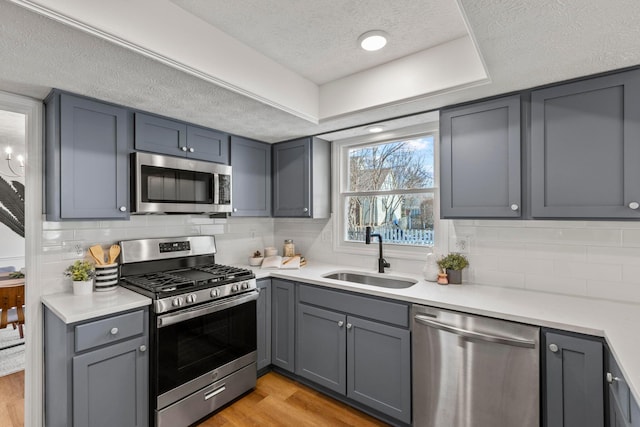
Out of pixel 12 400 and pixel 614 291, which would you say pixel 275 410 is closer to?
pixel 12 400

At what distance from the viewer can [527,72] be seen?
1686mm

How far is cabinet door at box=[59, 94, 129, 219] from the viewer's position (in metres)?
1.95

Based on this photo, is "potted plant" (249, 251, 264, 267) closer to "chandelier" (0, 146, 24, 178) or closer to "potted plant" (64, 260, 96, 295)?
"potted plant" (64, 260, 96, 295)

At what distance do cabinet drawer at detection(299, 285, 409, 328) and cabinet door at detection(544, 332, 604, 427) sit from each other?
76 cm

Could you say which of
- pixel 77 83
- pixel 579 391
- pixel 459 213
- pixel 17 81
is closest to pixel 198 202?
pixel 77 83

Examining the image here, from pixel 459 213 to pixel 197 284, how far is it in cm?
187

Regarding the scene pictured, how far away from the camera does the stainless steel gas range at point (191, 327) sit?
1998mm

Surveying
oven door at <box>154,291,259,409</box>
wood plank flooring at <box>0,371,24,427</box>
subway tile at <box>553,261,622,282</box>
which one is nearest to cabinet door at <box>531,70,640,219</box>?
subway tile at <box>553,261,622,282</box>

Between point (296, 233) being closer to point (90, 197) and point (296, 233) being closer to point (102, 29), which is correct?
point (90, 197)

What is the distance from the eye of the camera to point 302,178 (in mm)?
3098

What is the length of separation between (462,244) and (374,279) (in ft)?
2.59

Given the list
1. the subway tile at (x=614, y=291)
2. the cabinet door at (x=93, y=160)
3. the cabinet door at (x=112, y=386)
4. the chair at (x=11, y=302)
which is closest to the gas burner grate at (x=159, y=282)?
the cabinet door at (x=112, y=386)

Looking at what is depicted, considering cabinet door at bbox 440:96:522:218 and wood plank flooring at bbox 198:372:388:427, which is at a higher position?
cabinet door at bbox 440:96:522:218

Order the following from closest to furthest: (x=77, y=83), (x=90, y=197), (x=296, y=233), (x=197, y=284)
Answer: (x=77, y=83)
(x=90, y=197)
(x=197, y=284)
(x=296, y=233)
